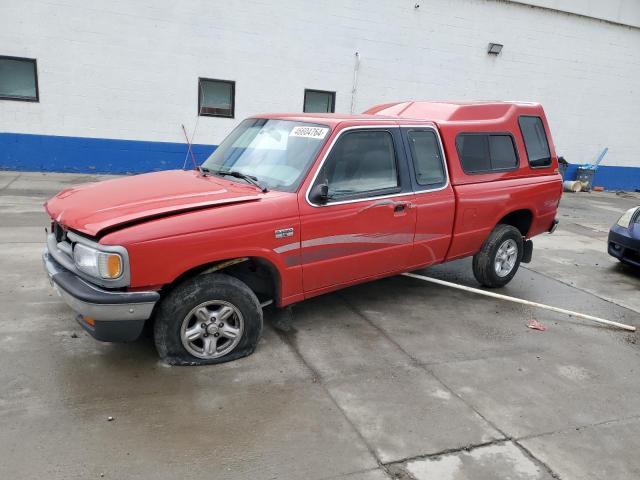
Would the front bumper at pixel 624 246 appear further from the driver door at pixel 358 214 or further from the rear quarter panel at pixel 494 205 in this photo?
the driver door at pixel 358 214

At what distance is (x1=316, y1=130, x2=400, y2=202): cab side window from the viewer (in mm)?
4223

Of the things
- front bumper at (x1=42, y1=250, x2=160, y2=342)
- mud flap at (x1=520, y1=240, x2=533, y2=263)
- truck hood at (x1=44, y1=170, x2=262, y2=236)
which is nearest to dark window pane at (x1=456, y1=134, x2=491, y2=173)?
mud flap at (x1=520, y1=240, x2=533, y2=263)

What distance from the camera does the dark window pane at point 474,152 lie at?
17.3ft

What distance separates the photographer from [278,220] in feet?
12.5

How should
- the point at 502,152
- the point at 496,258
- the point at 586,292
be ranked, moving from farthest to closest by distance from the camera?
the point at 586,292, the point at 496,258, the point at 502,152

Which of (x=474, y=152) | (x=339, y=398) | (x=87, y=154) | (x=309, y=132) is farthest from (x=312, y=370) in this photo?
(x=87, y=154)

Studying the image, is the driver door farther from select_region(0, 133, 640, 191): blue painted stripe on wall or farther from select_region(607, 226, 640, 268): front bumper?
select_region(0, 133, 640, 191): blue painted stripe on wall

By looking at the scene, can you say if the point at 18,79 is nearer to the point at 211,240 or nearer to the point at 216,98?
the point at 216,98

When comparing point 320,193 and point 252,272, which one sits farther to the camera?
point 252,272

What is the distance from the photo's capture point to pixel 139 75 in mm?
11383

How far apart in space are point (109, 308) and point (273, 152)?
75.3 inches

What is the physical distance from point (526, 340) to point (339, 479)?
2644mm

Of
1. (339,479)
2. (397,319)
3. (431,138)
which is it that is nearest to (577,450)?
(339,479)

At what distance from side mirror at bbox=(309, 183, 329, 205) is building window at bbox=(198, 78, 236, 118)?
8871 mm
